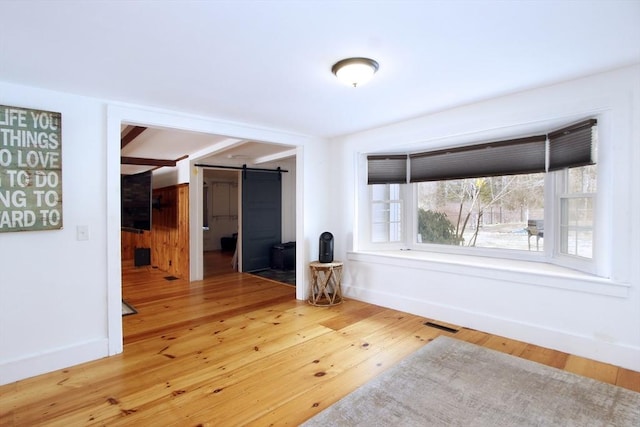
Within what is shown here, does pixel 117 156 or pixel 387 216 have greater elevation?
pixel 117 156

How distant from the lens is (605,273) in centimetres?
257

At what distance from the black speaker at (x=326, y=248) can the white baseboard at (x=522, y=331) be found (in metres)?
0.73

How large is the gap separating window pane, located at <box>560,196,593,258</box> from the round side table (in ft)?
8.13

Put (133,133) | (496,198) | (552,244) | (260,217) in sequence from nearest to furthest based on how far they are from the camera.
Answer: (552,244) < (496,198) < (133,133) < (260,217)

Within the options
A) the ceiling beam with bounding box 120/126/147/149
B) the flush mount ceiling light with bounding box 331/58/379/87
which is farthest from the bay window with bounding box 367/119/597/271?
the ceiling beam with bounding box 120/126/147/149

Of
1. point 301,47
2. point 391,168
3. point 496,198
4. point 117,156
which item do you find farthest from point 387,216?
point 117,156

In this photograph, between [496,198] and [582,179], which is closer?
[582,179]

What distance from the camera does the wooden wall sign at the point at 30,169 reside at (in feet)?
7.68

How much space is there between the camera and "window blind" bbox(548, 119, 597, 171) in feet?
8.77

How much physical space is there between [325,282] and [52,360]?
9.10ft

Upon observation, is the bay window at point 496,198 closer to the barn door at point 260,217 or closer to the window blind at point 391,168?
the window blind at point 391,168

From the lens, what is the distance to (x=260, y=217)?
21.5 ft

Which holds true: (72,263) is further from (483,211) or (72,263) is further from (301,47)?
(483,211)

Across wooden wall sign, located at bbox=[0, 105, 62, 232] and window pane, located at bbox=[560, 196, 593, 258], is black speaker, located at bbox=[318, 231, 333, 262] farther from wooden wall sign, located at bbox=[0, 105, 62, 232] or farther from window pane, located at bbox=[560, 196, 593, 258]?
wooden wall sign, located at bbox=[0, 105, 62, 232]
